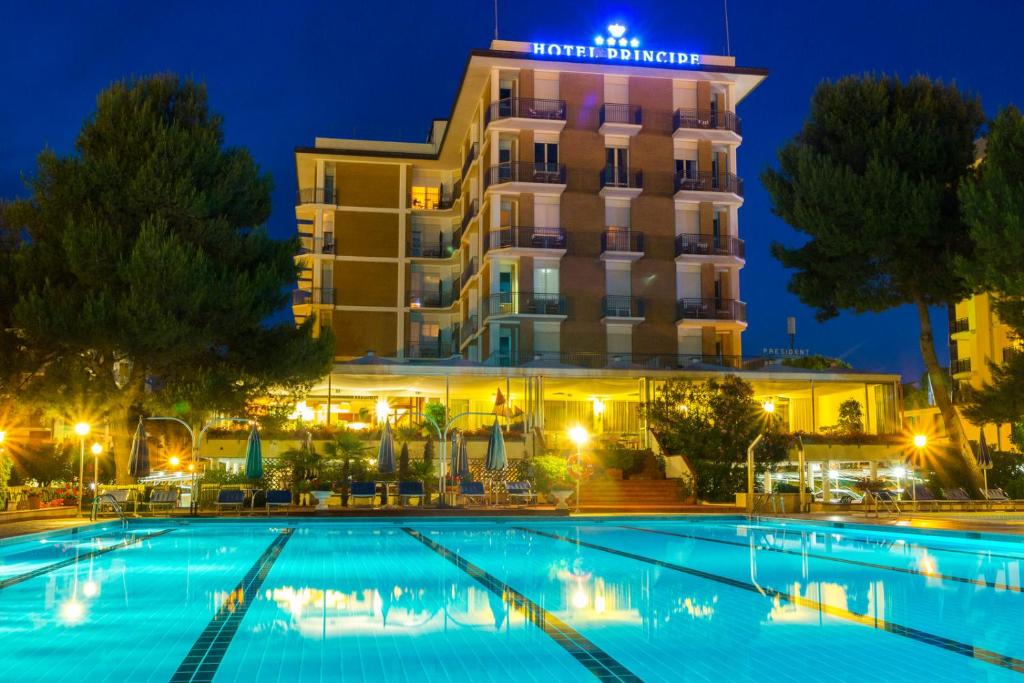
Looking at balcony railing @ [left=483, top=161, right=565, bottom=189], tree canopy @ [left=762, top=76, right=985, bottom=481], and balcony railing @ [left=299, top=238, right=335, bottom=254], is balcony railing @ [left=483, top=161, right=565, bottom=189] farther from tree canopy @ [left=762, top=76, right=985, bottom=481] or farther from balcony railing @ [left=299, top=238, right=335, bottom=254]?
tree canopy @ [left=762, top=76, right=985, bottom=481]

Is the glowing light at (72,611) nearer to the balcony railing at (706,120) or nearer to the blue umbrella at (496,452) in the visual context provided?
the blue umbrella at (496,452)

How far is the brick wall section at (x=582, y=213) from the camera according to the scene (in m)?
37.9

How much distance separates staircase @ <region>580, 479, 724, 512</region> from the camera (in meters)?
23.8

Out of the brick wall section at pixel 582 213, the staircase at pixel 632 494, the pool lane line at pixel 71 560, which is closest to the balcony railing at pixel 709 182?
the brick wall section at pixel 582 213

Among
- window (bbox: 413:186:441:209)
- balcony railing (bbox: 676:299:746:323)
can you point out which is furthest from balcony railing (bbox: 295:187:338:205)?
balcony railing (bbox: 676:299:746:323)

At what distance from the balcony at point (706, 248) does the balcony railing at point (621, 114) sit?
15.9 ft

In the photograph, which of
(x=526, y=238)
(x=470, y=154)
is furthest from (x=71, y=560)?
(x=470, y=154)

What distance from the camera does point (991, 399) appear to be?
23.0m

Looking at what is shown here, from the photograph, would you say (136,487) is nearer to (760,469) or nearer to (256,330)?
(256,330)

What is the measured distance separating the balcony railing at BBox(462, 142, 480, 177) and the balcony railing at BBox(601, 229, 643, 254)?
667 centimetres

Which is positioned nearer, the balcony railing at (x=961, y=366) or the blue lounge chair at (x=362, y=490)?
the blue lounge chair at (x=362, y=490)

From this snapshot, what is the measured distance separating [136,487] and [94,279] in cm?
489

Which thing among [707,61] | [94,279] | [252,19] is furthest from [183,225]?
[252,19]

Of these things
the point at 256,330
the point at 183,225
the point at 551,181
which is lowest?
the point at 256,330
